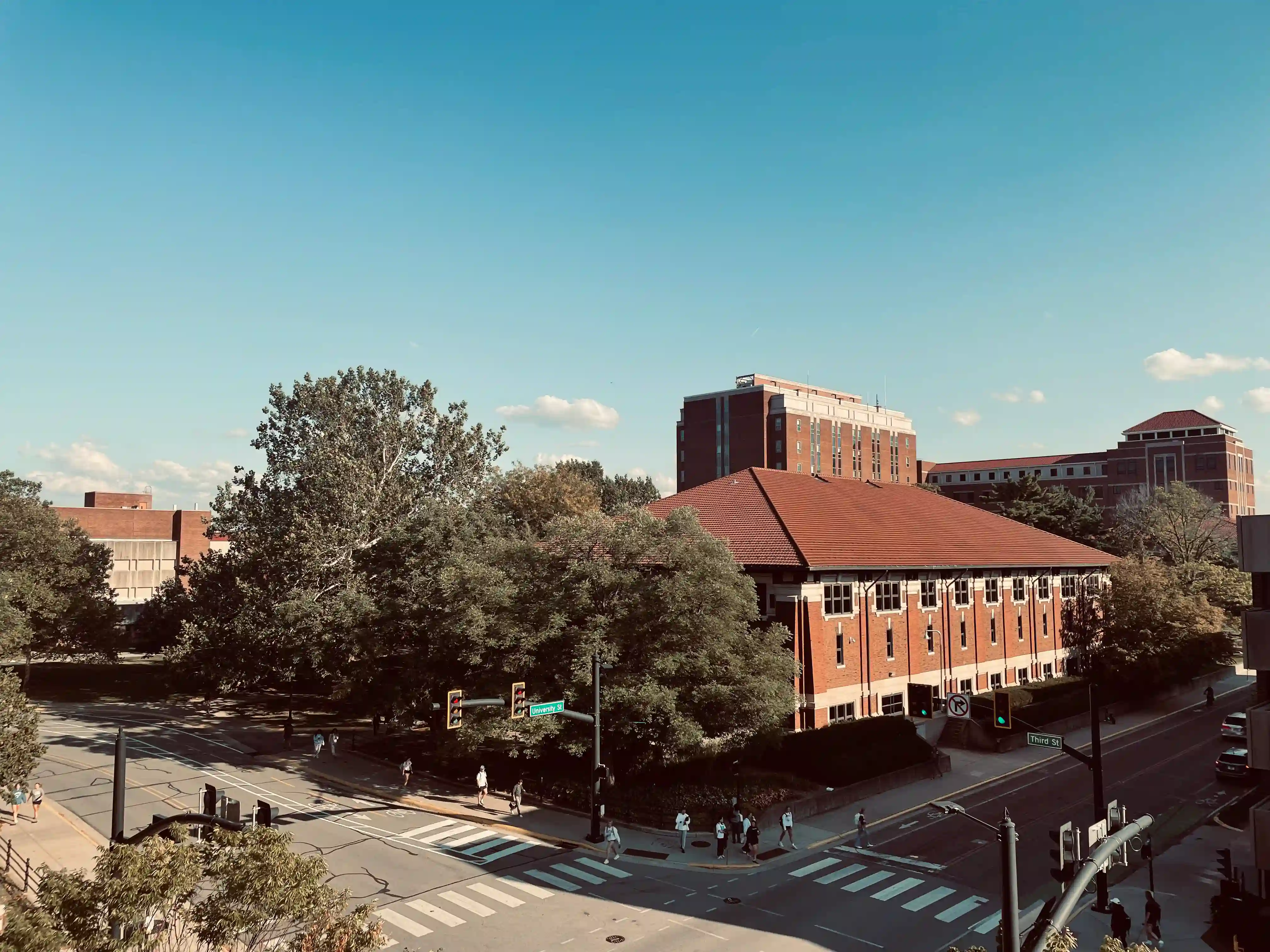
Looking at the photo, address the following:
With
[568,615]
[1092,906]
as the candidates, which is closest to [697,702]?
[568,615]

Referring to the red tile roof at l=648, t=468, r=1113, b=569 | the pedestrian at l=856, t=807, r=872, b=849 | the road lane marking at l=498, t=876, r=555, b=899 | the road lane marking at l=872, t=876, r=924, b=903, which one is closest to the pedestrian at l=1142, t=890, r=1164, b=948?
the road lane marking at l=872, t=876, r=924, b=903

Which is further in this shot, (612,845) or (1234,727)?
(1234,727)

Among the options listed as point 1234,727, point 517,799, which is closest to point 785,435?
point 1234,727

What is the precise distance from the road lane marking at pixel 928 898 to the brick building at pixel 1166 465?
108358mm

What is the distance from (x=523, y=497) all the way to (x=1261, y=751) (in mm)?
59495

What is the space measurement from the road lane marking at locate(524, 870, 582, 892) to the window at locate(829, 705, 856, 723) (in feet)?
67.3

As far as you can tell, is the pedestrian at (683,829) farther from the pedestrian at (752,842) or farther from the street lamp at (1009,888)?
the street lamp at (1009,888)

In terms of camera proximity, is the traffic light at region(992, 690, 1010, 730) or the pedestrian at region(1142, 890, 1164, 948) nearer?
the pedestrian at region(1142, 890, 1164, 948)

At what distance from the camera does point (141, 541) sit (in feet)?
340

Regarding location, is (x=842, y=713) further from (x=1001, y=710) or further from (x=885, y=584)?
(x=1001, y=710)

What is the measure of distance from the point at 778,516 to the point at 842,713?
34.0 feet

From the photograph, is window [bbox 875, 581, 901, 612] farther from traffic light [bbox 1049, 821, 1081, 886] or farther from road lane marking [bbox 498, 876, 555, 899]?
traffic light [bbox 1049, 821, 1081, 886]

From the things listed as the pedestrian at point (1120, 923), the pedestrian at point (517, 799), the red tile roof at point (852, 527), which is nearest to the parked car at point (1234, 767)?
the red tile roof at point (852, 527)

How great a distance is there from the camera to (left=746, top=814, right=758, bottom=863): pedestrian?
2822 cm
